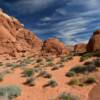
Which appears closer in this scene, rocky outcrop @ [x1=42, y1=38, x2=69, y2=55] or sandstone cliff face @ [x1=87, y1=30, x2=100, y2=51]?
sandstone cliff face @ [x1=87, y1=30, x2=100, y2=51]

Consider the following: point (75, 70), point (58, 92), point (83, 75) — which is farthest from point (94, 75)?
point (58, 92)

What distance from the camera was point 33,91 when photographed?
1247cm

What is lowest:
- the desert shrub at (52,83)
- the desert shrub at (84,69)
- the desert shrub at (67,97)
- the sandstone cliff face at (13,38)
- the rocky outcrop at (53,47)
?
the desert shrub at (67,97)

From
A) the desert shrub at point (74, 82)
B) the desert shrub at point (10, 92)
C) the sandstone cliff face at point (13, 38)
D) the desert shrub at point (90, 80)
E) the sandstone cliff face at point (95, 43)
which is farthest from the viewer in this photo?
the sandstone cliff face at point (13, 38)

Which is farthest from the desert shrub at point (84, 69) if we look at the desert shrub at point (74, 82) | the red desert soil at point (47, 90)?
the desert shrub at point (74, 82)

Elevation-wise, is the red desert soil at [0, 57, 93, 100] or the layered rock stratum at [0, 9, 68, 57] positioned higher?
the layered rock stratum at [0, 9, 68, 57]

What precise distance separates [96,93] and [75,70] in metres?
4.53

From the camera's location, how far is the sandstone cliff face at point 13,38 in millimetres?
36938

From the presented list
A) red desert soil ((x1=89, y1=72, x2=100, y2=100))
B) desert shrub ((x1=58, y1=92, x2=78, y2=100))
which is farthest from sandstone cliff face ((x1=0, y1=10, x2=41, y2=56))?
desert shrub ((x1=58, y1=92, x2=78, y2=100))

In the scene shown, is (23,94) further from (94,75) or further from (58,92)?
(94,75)

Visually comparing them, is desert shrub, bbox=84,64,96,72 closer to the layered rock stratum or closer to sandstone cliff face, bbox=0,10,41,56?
the layered rock stratum

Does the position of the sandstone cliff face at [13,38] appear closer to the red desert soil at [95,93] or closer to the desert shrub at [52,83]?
the desert shrub at [52,83]

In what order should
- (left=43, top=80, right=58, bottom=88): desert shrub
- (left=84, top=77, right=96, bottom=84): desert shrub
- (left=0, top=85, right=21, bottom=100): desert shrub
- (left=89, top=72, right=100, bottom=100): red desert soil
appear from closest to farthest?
1. (left=89, top=72, right=100, bottom=100): red desert soil
2. (left=0, top=85, right=21, bottom=100): desert shrub
3. (left=84, top=77, right=96, bottom=84): desert shrub
4. (left=43, top=80, right=58, bottom=88): desert shrub

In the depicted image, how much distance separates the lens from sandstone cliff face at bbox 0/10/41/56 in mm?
36938
